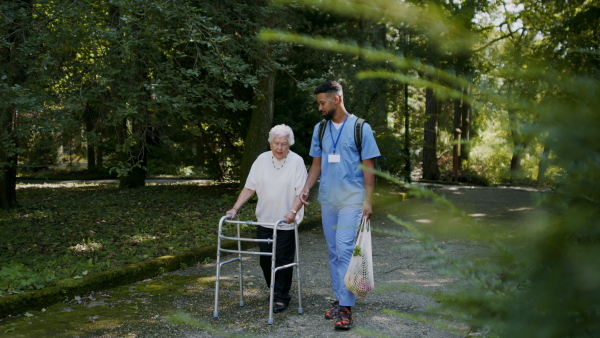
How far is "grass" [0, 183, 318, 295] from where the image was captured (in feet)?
22.9

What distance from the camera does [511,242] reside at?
2.55 feet

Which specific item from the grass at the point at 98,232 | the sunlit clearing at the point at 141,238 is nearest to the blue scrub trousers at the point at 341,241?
the grass at the point at 98,232

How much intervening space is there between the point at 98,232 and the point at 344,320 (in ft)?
21.1

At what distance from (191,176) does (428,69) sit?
32054 millimetres

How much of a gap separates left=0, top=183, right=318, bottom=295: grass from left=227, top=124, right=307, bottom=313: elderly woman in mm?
2417

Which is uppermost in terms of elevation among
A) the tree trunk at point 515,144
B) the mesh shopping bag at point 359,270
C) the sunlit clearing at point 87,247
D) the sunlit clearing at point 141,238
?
the tree trunk at point 515,144

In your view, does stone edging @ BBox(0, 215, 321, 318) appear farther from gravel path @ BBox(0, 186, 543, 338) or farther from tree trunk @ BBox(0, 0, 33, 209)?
tree trunk @ BBox(0, 0, 33, 209)

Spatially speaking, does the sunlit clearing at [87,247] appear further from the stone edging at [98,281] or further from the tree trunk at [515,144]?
the tree trunk at [515,144]

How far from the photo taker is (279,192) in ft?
18.7

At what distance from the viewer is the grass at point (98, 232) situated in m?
6.98

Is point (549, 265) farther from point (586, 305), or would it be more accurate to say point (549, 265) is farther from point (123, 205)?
point (123, 205)

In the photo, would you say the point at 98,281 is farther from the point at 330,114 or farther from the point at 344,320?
the point at 330,114

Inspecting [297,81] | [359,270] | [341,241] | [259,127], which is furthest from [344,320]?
[259,127]

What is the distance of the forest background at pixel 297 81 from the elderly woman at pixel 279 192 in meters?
1.46
